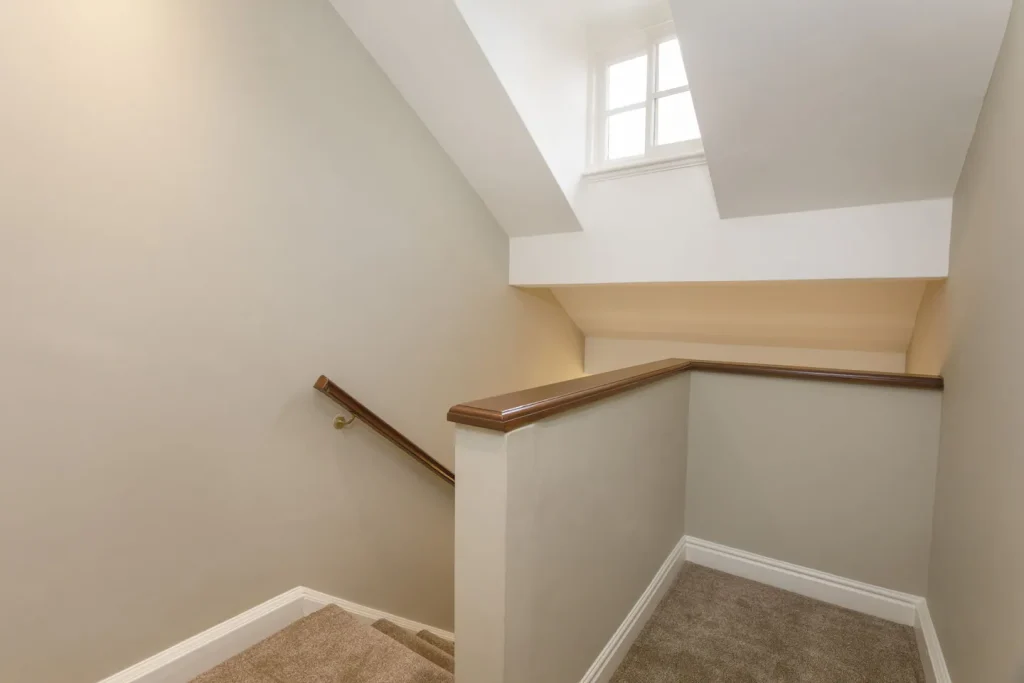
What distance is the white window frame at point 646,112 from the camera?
237 centimetres

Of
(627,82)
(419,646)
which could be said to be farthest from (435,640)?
(627,82)

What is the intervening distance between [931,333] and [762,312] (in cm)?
91

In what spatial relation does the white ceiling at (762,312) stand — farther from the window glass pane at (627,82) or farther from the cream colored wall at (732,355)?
Answer: the window glass pane at (627,82)

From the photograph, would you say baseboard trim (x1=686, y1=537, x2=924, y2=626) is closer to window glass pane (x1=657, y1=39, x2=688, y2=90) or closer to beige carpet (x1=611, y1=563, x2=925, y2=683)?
beige carpet (x1=611, y1=563, x2=925, y2=683)

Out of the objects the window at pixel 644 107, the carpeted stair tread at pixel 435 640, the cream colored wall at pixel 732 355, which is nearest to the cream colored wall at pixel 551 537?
the carpeted stair tread at pixel 435 640

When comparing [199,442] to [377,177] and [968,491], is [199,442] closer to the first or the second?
[377,177]

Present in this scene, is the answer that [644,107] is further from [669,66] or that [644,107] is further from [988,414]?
[988,414]

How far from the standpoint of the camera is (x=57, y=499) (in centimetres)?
131

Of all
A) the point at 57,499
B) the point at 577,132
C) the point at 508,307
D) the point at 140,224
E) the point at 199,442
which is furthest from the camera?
the point at 508,307

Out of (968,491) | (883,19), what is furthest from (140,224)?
(968,491)

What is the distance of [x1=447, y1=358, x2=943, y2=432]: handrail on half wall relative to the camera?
40.1 inches

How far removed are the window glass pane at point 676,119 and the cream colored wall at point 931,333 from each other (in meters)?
1.33

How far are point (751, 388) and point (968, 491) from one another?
84cm

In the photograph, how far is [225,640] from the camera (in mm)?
1660
